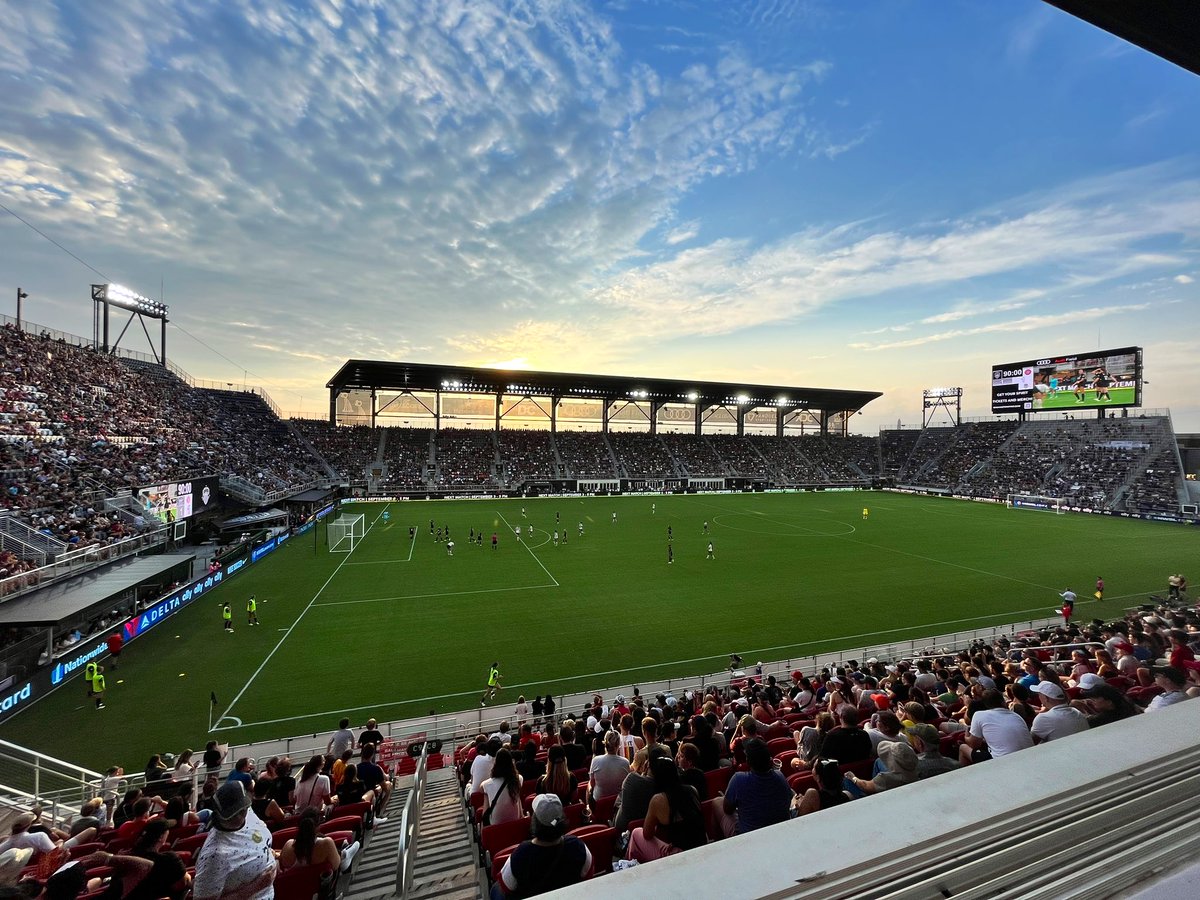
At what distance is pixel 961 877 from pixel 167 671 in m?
21.4

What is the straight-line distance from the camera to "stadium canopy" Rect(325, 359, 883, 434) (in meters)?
64.7

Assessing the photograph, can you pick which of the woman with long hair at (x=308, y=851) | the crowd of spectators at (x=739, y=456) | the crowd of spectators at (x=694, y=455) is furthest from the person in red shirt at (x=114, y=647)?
the crowd of spectators at (x=739, y=456)

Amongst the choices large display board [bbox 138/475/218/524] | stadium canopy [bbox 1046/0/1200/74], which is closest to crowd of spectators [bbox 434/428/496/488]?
large display board [bbox 138/475/218/524]

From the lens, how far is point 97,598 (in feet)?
54.4

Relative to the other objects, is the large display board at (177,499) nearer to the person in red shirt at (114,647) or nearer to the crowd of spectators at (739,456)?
the person in red shirt at (114,647)

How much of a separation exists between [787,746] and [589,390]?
67710 mm

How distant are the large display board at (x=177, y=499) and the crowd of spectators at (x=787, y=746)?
24817 mm

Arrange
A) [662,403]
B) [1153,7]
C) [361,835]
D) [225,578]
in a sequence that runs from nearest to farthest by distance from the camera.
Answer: [1153,7]
[361,835]
[225,578]
[662,403]

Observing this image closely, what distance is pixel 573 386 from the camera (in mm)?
71688

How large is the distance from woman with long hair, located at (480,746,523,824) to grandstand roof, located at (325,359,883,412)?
2361 inches

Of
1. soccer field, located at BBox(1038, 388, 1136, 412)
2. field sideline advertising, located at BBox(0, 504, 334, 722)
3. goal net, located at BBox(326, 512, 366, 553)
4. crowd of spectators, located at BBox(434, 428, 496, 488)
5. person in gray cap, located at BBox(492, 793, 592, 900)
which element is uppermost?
soccer field, located at BBox(1038, 388, 1136, 412)

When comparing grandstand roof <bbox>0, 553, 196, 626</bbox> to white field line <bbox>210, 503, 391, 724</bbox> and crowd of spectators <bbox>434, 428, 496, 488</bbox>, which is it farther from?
crowd of spectators <bbox>434, 428, 496, 488</bbox>

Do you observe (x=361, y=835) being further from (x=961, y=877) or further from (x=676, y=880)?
(x=961, y=877)

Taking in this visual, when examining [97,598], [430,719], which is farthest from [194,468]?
[430,719]
